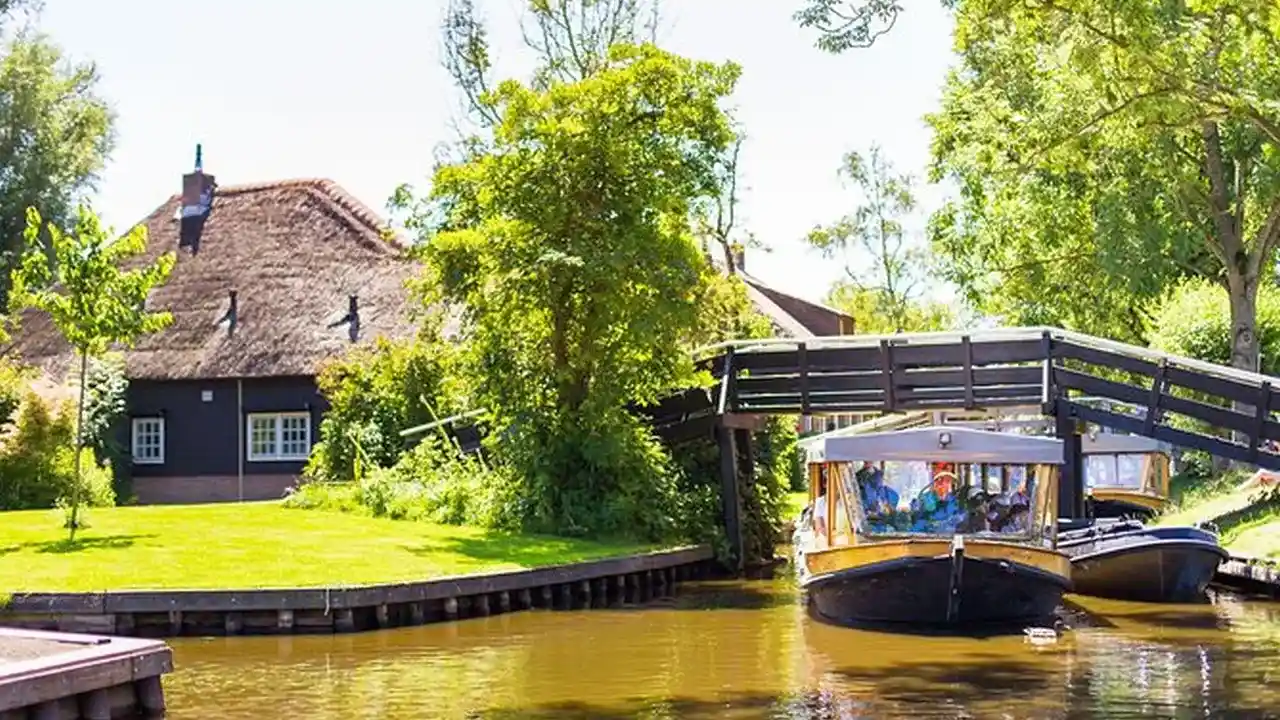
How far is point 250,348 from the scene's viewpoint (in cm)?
4019

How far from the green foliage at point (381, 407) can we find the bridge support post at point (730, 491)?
6.36 m

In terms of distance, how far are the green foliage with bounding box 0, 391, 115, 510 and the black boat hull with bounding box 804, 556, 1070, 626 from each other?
16889 millimetres

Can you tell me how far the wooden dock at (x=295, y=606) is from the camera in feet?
61.5

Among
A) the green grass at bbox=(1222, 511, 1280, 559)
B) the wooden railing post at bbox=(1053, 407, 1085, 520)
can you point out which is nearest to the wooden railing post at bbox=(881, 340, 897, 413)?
the wooden railing post at bbox=(1053, 407, 1085, 520)

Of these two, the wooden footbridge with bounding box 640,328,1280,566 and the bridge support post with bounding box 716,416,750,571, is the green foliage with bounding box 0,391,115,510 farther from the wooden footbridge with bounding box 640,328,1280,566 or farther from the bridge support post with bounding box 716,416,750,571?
the bridge support post with bounding box 716,416,750,571

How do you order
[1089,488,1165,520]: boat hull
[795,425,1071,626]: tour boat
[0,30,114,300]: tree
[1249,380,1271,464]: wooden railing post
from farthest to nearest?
[0,30,114,300]: tree, [1089,488,1165,520]: boat hull, [1249,380,1271,464]: wooden railing post, [795,425,1071,626]: tour boat

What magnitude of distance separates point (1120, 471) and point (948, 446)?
15.8 metres

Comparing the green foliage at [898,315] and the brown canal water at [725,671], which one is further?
the green foliage at [898,315]

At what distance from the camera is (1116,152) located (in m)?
35.3

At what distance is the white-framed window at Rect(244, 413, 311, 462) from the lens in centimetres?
3981

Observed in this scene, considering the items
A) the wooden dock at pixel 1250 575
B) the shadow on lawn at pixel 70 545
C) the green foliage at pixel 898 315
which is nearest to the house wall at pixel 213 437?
the shadow on lawn at pixel 70 545

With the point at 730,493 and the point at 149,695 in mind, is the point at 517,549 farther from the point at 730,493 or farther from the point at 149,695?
the point at 149,695

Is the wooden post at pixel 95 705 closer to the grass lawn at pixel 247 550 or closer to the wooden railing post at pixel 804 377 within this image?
the grass lawn at pixel 247 550

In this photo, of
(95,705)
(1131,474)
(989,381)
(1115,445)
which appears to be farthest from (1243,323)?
(95,705)
